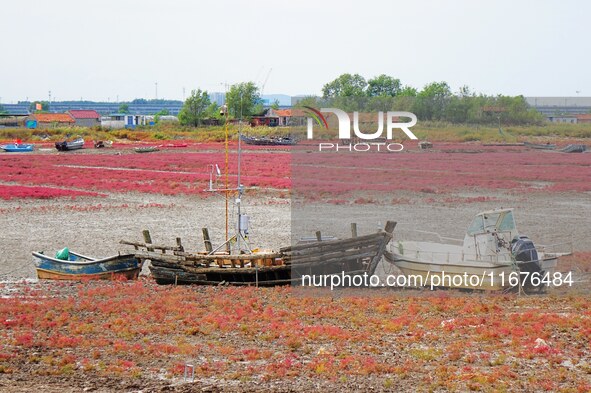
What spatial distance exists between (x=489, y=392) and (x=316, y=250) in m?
9.29

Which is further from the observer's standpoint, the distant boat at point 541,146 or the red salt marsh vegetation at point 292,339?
the distant boat at point 541,146

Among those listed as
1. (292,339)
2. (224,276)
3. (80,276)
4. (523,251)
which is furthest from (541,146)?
(292,339)

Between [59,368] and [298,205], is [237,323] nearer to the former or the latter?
[59,368]

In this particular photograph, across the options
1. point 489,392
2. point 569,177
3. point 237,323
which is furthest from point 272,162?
point 489,392

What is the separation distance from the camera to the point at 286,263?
79.7ft

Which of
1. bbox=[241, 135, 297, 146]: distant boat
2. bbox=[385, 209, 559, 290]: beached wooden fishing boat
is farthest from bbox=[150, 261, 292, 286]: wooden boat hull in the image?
bbox=[241, 135, 297, 146]: distant boat

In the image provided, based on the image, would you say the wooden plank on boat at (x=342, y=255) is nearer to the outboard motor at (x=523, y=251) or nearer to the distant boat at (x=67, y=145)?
the outboard motor at (x=523, y=251)

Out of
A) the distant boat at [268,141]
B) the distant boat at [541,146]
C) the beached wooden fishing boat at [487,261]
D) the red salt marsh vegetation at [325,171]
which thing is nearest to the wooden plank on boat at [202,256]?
the beached wooden fishing boat at [487,261]

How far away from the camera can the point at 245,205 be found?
44.2 metres

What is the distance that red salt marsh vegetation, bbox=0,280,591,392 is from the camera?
53.8 feet

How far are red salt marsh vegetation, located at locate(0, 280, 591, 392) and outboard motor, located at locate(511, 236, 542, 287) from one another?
2.78 ft

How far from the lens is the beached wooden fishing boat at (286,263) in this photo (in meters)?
24.2

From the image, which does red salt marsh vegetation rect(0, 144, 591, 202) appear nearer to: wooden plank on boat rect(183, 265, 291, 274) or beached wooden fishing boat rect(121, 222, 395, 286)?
beached wooden fishing boat rect(121, 222, 395, 286)

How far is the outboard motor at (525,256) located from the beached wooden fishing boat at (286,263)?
3.49 metres
